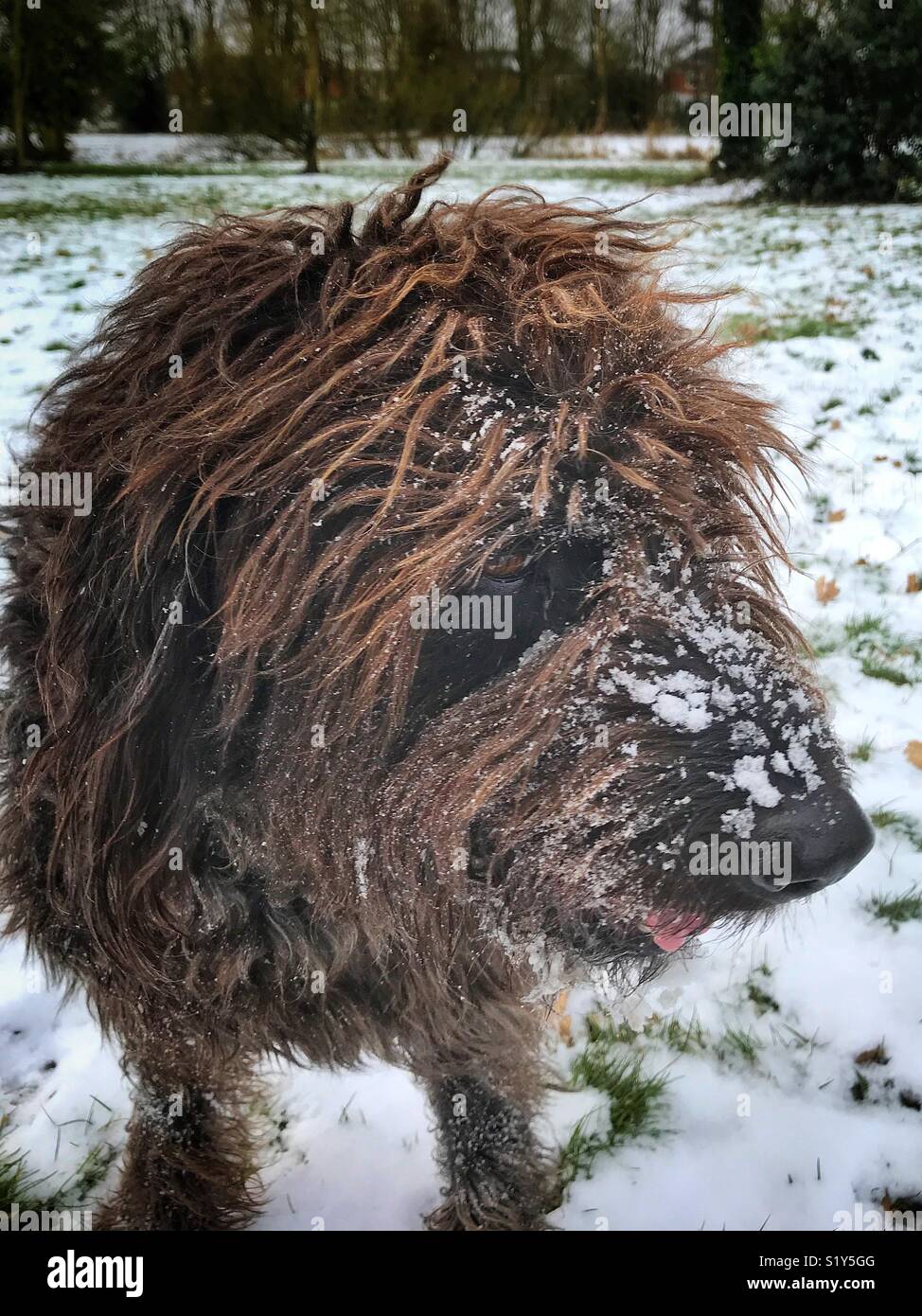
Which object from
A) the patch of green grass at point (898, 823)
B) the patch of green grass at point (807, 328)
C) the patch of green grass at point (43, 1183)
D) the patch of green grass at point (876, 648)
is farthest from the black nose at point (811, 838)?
the patch of green grass at point (807, 328)

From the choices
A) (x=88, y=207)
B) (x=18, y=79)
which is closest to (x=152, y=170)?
(x=88, y=207)

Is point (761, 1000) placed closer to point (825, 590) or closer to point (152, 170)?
point (825, 590)

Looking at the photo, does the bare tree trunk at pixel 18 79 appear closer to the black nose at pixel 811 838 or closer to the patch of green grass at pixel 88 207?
the patch of green grass at pixel 88 207

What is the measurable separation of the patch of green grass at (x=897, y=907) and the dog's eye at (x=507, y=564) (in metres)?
2.11

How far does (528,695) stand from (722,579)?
447 mm

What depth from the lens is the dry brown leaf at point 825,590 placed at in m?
3.86

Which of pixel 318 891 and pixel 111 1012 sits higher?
pixel 318 891

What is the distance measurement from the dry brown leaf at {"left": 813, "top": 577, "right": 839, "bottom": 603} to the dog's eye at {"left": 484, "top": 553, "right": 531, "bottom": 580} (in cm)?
303

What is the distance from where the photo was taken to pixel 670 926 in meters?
1.37

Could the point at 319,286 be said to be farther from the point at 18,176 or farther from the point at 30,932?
the point at 18,176

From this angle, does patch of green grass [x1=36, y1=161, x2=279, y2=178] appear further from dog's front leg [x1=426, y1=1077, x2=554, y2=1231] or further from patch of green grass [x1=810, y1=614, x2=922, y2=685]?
dog's front leg [x1=426, y1=1077, x2=554, y2=1231]

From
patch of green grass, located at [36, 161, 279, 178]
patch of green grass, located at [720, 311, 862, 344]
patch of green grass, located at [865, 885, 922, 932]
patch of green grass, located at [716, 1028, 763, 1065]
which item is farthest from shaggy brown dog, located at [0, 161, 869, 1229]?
patch of green grass, located at [720, 311, 862, 344]
